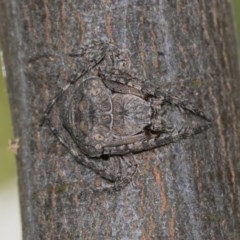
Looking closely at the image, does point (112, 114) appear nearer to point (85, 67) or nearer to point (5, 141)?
point (85, 67)

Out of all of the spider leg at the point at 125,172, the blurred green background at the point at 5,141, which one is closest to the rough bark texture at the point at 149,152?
the spider leg at the point at 125,172

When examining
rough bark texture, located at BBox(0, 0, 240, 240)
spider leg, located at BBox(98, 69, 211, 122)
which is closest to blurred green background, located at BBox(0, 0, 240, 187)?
rough bark texture, located at BBox(0, 0, 240, 240)

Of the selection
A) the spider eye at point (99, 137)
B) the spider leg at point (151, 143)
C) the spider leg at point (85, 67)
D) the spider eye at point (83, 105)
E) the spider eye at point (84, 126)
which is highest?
the spider leg at point (85, 67)

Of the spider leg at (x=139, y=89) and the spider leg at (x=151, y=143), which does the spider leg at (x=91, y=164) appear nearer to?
the spider leg at (x=151, y=143)

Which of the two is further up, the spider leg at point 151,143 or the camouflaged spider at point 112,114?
the camouflaged spider at point 112,114

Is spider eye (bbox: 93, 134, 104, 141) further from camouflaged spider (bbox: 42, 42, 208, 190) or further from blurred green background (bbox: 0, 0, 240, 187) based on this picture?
blurred green background (bbox: 0, 0, 240, 187)

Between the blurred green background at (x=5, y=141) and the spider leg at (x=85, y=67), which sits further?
the blurred green background at (x=5, y=141)

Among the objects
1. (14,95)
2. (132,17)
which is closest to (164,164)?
(132,17)
